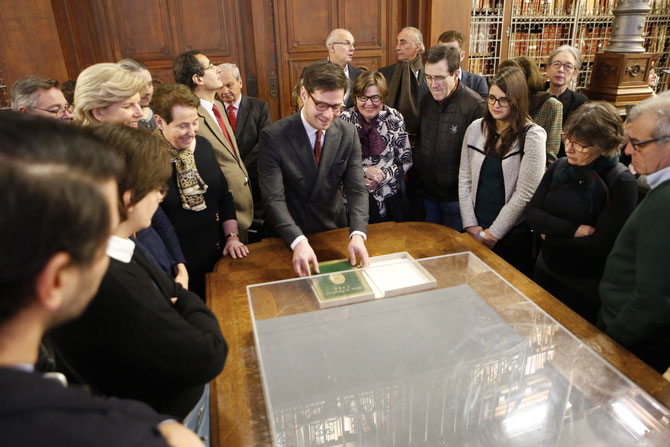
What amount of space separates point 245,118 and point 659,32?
232 inches

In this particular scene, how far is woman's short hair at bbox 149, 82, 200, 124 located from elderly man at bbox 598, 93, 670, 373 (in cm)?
177

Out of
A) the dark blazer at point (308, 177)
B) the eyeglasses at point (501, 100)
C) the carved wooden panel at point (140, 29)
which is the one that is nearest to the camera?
the dark blazer at point (308, 177)

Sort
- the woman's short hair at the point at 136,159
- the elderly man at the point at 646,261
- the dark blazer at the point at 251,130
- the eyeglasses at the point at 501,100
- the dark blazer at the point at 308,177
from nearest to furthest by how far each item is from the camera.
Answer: the woman's short hair at the point at 136,159 → the elderly man at the point at 646,261 → the dark blazer at the point at 308,177 → the eyeglasses at the point at 501,100 → the dark blazer at the point at 251,130

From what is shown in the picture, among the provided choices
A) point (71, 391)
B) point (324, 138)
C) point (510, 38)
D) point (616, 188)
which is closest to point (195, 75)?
point (324, 138)

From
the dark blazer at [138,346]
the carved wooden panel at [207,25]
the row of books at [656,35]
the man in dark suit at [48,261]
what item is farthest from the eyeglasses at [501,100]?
the row of books at [656,35]

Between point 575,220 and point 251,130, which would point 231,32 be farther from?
point 575,220

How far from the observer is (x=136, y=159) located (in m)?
1.00

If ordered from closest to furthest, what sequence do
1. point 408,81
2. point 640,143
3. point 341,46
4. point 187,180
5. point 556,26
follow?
point 640,143 → point 187,180 → point 408,81 → point 341,46 → point 556,26

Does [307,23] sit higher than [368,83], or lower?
higher

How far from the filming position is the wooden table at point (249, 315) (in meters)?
1.07

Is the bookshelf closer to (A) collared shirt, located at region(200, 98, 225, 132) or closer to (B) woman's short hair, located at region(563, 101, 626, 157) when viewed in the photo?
(A) collared shirt, located at region(200, 98, 225, 132)

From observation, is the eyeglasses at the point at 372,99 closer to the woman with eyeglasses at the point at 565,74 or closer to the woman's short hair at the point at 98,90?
the woman's short hair at the point at 98,90

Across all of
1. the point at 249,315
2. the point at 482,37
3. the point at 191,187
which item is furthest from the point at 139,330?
the point at 482,37

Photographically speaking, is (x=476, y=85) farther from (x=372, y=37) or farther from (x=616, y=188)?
(x=616, y=188)
